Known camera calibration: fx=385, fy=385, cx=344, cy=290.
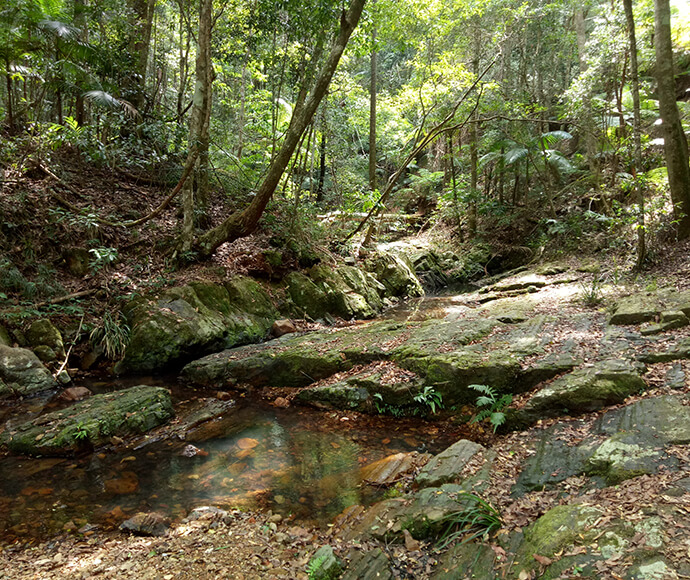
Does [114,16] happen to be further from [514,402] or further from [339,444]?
[514,402]

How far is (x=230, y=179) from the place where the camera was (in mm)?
12727

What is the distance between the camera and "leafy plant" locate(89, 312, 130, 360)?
748 centimetres

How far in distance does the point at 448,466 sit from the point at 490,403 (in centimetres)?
156

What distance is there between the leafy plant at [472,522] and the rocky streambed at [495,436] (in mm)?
11

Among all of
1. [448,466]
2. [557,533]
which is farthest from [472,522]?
[448,466]

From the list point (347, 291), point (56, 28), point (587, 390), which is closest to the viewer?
point (587, 390)

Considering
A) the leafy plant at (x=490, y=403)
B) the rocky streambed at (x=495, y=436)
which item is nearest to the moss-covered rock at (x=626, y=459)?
the rocky streambed at (x=495, y=436)

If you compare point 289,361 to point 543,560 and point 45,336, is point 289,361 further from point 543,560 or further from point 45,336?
point 543,560

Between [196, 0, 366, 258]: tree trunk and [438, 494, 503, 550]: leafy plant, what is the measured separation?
8195 millimetres

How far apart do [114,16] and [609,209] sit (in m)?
16.2

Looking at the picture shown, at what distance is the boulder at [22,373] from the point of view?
242 inches

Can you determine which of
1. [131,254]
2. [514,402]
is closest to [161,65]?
[131,254]

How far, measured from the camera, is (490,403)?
16.3 feet

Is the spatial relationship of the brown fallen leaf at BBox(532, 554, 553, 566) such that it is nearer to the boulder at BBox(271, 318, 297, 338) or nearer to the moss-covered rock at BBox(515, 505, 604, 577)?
the moss-covered rock at BBox(515, 505, 604, 577)
